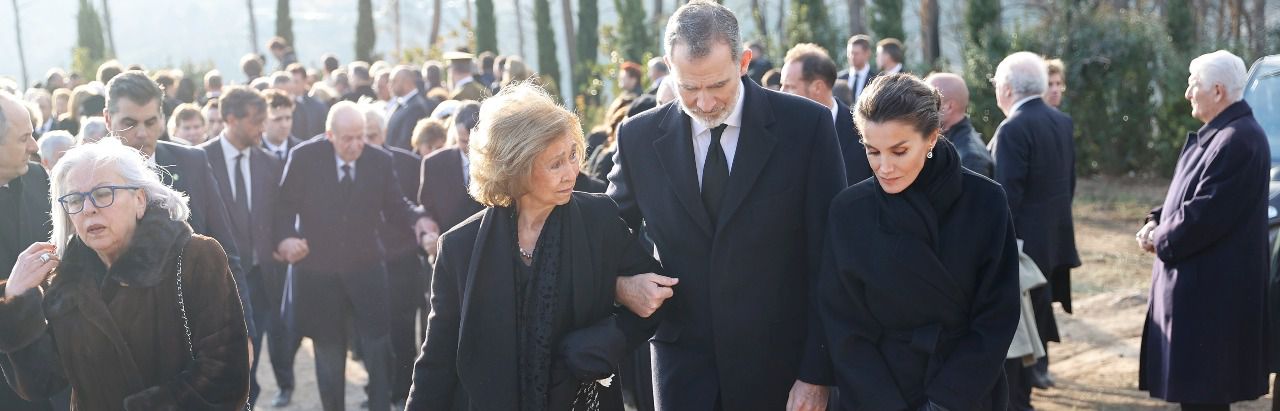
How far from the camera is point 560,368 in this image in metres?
3.71

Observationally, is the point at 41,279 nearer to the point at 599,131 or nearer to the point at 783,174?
the point at 783,174

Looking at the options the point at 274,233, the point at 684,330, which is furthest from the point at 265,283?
the point at 684,330

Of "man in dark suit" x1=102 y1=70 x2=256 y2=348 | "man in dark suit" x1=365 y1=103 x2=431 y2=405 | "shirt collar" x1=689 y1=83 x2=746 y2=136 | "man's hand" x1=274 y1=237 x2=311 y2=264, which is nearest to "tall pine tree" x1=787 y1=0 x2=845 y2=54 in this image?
"man in dark suit" x1=365 y1=103 x2=431 y2=405

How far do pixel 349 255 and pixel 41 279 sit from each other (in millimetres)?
3269

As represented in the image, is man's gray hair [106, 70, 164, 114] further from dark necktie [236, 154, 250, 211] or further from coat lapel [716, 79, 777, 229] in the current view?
coat lapel [716, 79, 777, 229]

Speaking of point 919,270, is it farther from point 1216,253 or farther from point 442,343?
point 1216,253

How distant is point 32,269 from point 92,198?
1.11ft

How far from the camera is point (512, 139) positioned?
11.9ft

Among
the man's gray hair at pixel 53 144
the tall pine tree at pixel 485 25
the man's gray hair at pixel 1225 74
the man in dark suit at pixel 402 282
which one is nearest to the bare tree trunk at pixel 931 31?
the tall pine tree at pixel 485 25

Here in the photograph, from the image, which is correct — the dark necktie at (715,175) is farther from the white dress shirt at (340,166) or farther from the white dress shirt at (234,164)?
the white dress shirt at (234,164)

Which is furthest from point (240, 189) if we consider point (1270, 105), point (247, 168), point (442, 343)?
point (1270, 105)

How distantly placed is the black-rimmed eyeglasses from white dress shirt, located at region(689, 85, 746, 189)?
1.79m

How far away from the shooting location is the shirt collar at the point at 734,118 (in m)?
3.99

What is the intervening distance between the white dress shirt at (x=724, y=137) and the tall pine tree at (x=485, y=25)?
36.4m
